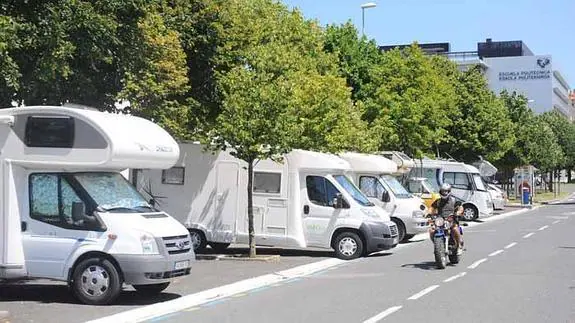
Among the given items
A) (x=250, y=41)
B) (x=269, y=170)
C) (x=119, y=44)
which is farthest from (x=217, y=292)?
(x=250, y=41)

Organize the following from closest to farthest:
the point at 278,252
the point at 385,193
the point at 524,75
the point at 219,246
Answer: the point at 278,252
the point at 219,246
the point at 385,193
the point at 524,75

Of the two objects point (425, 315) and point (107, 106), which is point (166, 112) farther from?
point (425, 315)

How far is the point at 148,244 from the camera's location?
36.1 feet

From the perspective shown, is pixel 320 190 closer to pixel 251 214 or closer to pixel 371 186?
pixel 251 214

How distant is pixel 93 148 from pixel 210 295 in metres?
3.29

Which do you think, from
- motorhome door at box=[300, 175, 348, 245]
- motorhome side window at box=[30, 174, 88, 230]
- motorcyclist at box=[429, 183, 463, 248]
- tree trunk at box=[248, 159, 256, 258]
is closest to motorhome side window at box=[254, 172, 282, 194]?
motorhome door at box=[300, 175, 348, 245]

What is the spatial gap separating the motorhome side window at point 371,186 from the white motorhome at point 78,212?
12.0 m

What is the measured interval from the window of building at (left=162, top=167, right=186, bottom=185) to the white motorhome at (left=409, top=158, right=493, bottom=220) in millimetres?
17631

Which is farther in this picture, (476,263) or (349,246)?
(349,246)

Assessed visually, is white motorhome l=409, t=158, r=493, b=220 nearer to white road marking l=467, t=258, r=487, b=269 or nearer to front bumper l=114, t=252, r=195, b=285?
white road marking l=467, t=258, r=487, b=269

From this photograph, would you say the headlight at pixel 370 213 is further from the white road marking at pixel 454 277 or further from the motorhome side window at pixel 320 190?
the white road marking at pixel 454 277

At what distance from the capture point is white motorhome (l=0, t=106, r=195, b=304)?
11.0 m

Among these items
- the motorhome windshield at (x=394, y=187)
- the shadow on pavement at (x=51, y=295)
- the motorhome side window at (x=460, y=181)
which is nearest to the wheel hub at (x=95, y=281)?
the shadow on pavement at (x=51, y=295)

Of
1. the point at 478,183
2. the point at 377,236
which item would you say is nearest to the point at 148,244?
the point at 377,236
